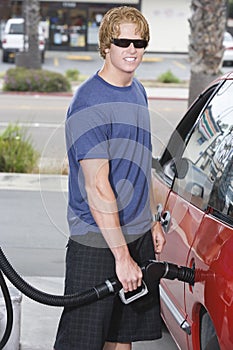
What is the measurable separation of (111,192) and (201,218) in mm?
545

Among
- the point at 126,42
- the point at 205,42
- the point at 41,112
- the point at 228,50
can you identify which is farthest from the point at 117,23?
the point at 228,50

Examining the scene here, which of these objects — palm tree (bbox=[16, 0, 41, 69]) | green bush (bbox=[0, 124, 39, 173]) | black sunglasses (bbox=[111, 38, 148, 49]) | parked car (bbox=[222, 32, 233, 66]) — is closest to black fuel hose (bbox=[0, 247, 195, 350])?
black sunglasses (bbox=[111, 38, 148, 49])

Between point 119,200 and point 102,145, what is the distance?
12.1 inches

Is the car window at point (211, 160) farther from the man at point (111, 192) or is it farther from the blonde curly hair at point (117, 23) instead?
the blonde curly hair at point (117, 23)

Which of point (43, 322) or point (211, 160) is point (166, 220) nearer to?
point (211, 160)

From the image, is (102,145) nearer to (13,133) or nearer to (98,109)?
(98,109)

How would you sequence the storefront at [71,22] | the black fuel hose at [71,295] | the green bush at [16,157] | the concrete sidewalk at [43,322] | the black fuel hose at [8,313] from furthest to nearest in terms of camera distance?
the storefront at [71,22]
the green bush at [16,157]
the concrete sidewalk at [43,322]
the black fuel hose at [8,313]
the black fuel hose at [71,295]

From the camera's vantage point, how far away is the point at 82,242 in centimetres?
353

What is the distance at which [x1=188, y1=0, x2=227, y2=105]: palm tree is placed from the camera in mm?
12359

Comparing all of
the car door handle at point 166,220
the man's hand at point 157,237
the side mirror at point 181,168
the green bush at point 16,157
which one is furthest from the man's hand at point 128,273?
the green bush at point 16,157

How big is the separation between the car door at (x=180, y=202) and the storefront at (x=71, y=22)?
110 feet

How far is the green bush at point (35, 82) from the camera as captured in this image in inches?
845

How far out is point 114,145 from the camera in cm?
336

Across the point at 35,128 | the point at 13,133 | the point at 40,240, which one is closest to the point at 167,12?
the point at 35,128
